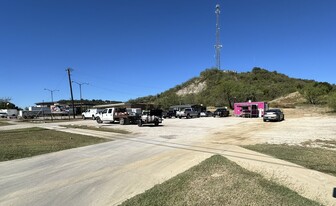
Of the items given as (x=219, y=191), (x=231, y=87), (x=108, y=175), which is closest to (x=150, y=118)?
(x=108, y=175)

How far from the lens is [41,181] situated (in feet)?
26.5

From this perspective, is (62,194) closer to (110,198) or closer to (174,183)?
(110,198)

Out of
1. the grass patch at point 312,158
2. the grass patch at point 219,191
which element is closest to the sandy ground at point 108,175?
the grass patch at point 219,191

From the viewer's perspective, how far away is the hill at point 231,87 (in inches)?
3391

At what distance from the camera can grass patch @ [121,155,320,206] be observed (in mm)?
5840

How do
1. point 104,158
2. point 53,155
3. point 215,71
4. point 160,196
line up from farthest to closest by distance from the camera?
point 215,71 < point 53,155 < point 104,158 < point 160,196

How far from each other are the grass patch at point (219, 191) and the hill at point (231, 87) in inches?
3057

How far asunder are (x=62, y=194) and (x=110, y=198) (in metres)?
1.22

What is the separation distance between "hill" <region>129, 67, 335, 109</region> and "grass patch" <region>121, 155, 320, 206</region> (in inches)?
3057

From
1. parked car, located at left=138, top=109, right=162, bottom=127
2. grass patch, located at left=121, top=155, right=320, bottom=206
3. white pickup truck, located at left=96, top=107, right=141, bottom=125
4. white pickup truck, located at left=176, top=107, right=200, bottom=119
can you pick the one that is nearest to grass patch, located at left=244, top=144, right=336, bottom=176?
grass patch, located at left=121, top=155, right=320, bottom=206

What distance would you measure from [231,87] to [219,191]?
8053cm

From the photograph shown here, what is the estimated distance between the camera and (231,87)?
278ft

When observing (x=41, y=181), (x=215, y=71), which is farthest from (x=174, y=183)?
(x=215, y=71)

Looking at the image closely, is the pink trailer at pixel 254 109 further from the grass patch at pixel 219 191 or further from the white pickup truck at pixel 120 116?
the grass patch at pixel 219 191
